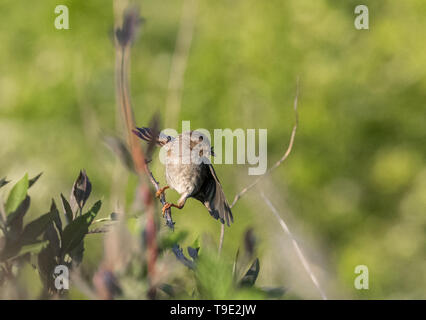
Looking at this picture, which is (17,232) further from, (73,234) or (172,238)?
(172,238)

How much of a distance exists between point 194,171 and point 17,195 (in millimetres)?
466

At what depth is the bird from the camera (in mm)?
1131

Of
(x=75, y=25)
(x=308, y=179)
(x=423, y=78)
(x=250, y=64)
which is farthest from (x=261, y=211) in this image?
(x=75, y=25)

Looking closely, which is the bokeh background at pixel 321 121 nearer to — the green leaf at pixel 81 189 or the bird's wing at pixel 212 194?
the bird's wing at pixel 212 194

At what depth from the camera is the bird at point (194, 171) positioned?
3.71 feet

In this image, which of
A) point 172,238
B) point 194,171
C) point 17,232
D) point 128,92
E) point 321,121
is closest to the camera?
point 128,92

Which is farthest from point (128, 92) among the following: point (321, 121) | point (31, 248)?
point (321, 121)

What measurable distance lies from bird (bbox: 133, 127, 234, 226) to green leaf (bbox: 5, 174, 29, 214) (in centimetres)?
34

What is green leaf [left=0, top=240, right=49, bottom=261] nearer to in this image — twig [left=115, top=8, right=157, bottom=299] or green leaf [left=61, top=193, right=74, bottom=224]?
green leaf [left=61, top=193, right=74, bottom=224]

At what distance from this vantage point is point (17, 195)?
2.51 feet

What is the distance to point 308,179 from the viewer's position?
3219mm

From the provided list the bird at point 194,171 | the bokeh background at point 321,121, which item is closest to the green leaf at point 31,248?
the bird at point 194,171

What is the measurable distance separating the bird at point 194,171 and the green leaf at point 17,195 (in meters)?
0.34

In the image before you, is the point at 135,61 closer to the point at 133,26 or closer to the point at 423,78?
the point at 423,78
